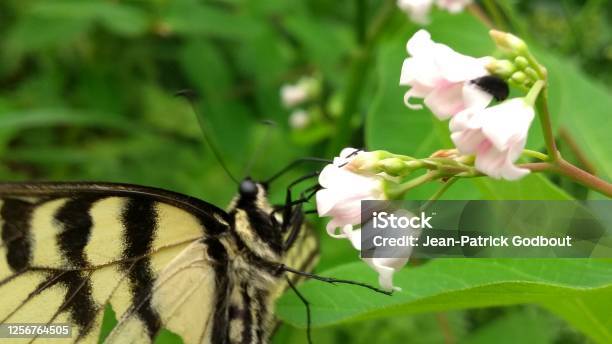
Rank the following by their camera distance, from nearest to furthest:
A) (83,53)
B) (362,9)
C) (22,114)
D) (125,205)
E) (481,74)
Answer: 1. (481,74)
2. (125,205)
3. (362,9)
4. (22,114)
5. (83,53)

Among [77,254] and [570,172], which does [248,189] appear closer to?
[77,254]

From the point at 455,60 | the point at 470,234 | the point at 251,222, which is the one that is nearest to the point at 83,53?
the point at 251,222

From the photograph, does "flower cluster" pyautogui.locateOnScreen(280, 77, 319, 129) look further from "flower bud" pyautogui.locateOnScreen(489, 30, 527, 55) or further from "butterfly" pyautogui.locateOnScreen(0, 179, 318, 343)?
"flower bud" pyautogui.locateOnScreen(489, 30, 527, 55)

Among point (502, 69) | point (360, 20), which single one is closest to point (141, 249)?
point (502, 69)

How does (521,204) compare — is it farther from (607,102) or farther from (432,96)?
(607,102)

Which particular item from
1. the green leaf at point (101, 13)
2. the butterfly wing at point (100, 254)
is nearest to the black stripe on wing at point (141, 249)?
the butterfly wing at point (100, 254)

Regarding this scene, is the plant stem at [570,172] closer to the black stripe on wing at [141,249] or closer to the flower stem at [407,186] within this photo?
the flower stem at [407,186]
